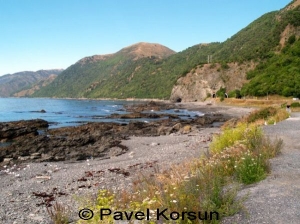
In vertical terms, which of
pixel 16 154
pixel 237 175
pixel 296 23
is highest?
pixel 296 23

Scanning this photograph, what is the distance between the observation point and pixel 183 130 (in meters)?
33.2

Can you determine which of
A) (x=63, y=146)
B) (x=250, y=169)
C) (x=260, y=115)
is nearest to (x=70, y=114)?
(x=63, y=146)

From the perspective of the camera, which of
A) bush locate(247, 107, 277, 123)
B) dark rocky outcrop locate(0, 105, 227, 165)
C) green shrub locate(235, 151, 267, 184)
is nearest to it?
green shrub locate(235, 151, 267, 184)

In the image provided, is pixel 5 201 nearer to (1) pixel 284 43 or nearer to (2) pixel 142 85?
(1) pixel 284 43

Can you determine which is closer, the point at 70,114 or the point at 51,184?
the point at 51,184

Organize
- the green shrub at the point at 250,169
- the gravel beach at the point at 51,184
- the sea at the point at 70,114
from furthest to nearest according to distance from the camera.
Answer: the sea at the point at 70,114 → the gravel beach at the point at 51,184 → the green shrub at the point at 250,169

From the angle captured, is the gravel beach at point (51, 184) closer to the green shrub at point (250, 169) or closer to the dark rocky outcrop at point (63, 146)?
the dark rocky outcrop at point (63, 146)

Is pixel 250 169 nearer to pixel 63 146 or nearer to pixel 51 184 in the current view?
pixel 51 184

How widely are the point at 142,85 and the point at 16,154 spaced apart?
168 metres

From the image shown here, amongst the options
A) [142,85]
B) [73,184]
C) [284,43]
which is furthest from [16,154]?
[142,85]

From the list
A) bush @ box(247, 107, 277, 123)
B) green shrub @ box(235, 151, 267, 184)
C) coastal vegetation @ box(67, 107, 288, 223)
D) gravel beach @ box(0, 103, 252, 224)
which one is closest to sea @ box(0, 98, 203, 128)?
bush @ box(247, 107, 277, 123)

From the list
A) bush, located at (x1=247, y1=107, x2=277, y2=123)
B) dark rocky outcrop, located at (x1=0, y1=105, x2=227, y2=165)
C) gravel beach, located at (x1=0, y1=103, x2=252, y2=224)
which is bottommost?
dark rocky outcrop, located at (x1=0, y1=105, x2=227, y2=165)

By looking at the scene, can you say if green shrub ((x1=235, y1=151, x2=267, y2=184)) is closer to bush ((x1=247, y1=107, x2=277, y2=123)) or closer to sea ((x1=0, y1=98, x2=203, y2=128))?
A: bush ((x1=247, y1=107, x2=277, y2=123))

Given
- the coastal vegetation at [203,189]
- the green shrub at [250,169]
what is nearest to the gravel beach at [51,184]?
the coastal vegetation at [203,189]
